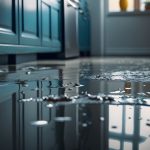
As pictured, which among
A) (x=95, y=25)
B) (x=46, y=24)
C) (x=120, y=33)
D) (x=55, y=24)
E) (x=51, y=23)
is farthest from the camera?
(x=120, y=33)

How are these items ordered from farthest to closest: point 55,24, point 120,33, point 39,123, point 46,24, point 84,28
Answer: point 120,33
point 84,28
point 55,24
point 46,24
point 39,123

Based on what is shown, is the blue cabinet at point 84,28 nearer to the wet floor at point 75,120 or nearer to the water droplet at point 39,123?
the wet floor at point 75,120

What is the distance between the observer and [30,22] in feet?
7.07

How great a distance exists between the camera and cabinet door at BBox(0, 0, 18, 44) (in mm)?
1645

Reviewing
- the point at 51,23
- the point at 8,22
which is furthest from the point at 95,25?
the point at 8,22

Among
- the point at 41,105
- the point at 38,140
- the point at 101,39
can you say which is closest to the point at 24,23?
the point at 41,105

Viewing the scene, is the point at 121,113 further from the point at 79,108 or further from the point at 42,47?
the point at 42,47

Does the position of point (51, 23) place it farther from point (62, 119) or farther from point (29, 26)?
point (62, 119)

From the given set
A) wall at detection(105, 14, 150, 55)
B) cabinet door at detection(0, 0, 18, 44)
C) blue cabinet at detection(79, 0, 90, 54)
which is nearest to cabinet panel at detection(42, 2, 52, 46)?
cabinet door at detection(0, 0, 18, 44)

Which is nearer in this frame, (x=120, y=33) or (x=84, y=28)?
(x=84, y=28)

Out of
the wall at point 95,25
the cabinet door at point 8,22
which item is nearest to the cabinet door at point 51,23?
the cabinet door at point 8,22

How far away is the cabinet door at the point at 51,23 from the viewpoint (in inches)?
100

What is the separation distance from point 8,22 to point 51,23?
105 cm

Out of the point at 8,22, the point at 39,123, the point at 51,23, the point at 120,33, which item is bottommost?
the point at 39,123
